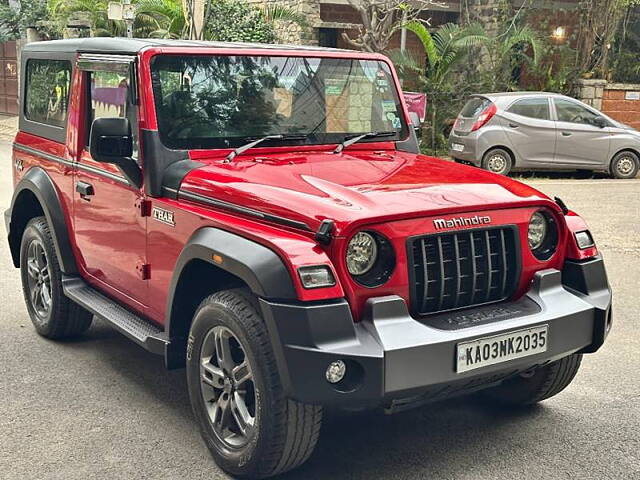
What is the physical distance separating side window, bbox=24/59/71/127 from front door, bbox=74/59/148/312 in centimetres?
33

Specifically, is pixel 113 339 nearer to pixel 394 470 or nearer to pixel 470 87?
pixel 394 470

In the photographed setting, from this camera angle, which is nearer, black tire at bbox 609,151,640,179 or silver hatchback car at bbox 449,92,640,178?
silver hatchback car at bbox 449,92,640,178

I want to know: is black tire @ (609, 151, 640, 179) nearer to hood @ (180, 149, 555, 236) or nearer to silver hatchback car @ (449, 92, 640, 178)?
silver hatchback car @ (449, 92, 640, 178)

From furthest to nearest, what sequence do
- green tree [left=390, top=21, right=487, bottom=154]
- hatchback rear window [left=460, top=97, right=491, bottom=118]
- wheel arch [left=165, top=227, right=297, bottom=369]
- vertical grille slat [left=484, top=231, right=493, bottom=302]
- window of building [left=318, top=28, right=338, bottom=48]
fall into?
window of building [left=318, top=28, right=338, bottom=48] → green tree [left=390, top=21, right=487, bottom=154] → hatchback rear window [left=460, top=97, right=491, bottom=118] → vertical grille slat [left=484, top=231, right=493, bottom=302] → wheel arch [left=165, top=227, right=297, bottom=369]

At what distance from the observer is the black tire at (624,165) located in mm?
15859

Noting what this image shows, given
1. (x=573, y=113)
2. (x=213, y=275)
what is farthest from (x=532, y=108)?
(x=213, y=275)

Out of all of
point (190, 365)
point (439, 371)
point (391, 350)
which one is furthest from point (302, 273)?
point (190, 365)

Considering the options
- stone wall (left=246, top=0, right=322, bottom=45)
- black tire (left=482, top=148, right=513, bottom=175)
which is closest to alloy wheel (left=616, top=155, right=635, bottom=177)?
black tire (left=482, top=148, right=513, bottom=175)

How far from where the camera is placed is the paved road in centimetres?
396

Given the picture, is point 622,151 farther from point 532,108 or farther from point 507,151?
point 507,151

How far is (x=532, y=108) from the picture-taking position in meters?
15.3

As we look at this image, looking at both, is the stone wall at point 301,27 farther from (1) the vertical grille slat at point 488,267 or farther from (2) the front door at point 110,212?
(1) the vertical grille slat at point 488,267

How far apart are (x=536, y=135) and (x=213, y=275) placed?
39.8 ft

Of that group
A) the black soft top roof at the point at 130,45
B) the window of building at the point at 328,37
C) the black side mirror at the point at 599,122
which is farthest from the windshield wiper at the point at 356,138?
the window of building at the point at 328,37
